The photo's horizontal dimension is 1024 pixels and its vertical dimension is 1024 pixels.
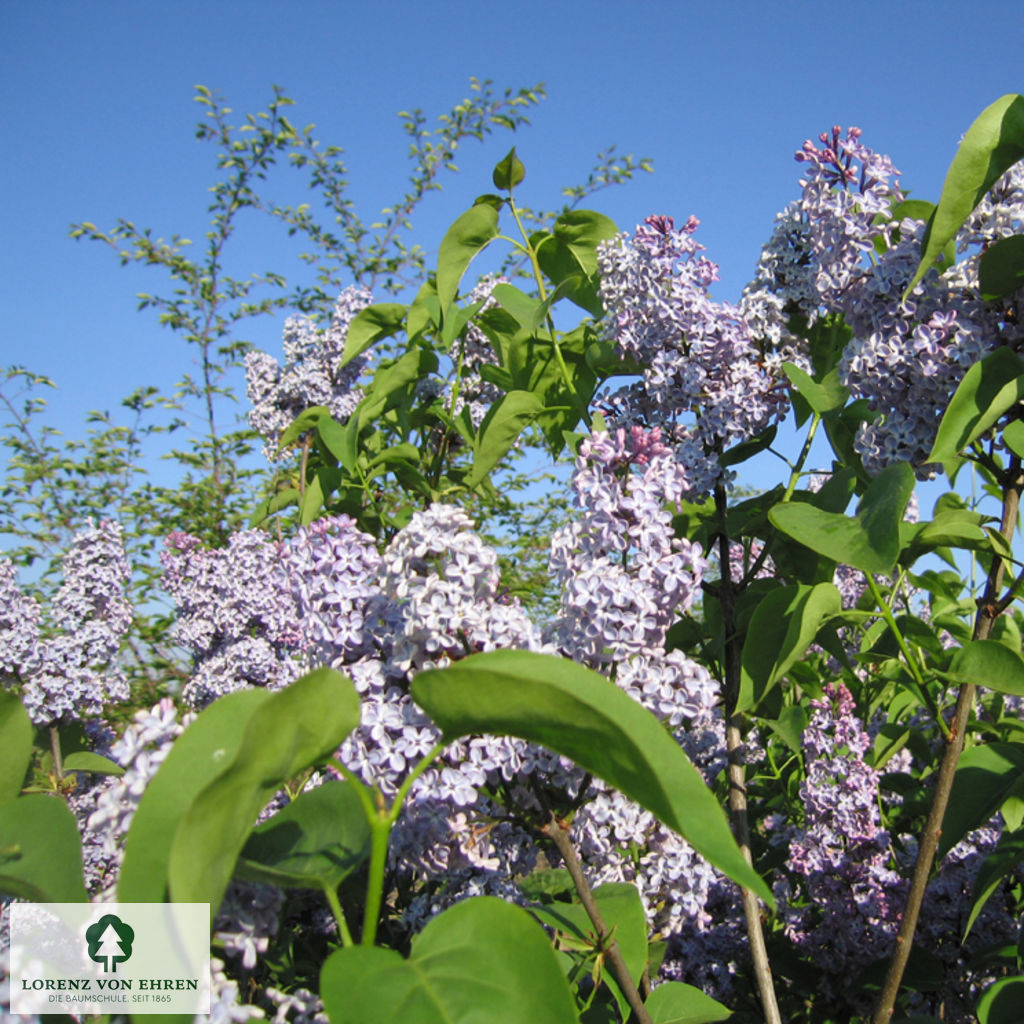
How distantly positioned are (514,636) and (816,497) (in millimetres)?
682

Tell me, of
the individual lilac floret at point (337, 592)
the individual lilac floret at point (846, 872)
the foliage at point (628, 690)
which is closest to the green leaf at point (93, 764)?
the foliage at point (628, 690)

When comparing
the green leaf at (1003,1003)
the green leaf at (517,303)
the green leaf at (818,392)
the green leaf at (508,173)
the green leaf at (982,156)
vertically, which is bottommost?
the green leaf at (1003,1003)

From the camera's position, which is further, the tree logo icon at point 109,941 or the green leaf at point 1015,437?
the green leaf at point 1015,437

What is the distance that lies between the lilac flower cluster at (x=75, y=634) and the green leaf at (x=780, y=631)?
2151 mm

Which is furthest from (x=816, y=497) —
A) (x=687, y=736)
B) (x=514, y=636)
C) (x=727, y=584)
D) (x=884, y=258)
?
(x=687, y=736)

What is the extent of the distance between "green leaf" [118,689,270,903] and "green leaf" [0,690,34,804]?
0.32 meters

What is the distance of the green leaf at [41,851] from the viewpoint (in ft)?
2.49

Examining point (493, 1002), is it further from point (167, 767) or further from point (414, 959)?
point (167, 767)

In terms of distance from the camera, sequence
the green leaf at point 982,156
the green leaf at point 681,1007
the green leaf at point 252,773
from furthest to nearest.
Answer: the green leaf at point 681,1007 < the green leaf at point 982,156 < the green leaf at point 252,773

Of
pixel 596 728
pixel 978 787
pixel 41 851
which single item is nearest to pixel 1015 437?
pixel 978 787

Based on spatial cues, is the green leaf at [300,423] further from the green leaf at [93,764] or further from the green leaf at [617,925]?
the green leaf at [617,925]

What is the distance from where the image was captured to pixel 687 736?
2307 mm

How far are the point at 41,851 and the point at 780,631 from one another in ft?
3.45

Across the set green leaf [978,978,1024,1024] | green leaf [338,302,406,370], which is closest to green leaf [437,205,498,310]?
green leaf [338,302,406,370]
